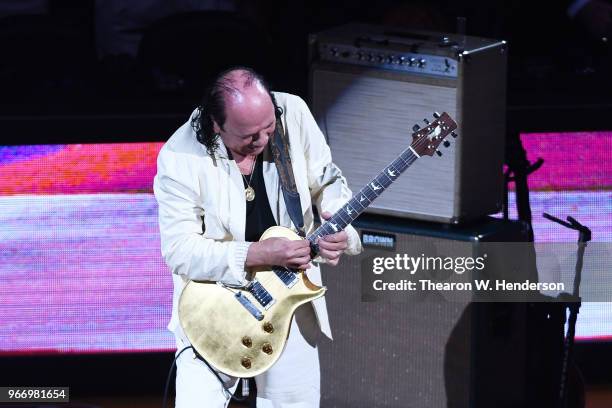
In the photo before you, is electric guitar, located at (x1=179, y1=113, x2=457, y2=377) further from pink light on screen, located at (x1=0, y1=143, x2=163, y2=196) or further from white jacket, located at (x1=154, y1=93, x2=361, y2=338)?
pink light on screen, located at (x1=0, y1=143, x2=163, y2=196)

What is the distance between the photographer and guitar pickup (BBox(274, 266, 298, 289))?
13.1 ft

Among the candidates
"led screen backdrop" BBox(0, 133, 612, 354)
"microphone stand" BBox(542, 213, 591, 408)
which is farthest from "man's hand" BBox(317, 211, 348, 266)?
"led screen backdrop" BBox(0, 133, 612, 354)

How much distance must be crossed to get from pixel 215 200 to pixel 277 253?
0.81ft

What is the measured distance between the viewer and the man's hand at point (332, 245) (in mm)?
3893

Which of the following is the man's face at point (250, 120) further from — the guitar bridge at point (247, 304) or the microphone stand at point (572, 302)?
the microphone stand at point (572, 302)

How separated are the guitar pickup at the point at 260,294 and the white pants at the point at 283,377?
120mm

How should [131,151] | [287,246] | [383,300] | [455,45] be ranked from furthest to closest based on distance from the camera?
[131,151] → [383,300] → [455,45] → [287,246]

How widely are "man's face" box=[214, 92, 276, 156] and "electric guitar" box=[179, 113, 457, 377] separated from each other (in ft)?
1.00

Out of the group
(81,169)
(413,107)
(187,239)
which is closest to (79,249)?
(81,169)

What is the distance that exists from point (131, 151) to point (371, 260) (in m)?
1.02

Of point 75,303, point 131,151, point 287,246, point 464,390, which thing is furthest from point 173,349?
point 287,246

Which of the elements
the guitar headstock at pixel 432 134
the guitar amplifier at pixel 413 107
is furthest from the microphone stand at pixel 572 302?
the guitar headstock at pixel 432 134

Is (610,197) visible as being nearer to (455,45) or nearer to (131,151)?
(455,45)

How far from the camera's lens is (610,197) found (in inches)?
202
